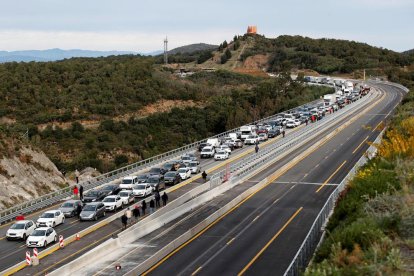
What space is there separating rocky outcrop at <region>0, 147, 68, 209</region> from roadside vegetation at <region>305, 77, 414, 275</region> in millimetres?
27691

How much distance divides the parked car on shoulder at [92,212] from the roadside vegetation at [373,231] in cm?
1635

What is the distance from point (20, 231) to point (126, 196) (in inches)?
384

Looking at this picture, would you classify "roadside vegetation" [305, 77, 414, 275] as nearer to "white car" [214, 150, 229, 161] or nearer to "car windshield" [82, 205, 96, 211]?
"car windshield" [82, 205, 96, 211]

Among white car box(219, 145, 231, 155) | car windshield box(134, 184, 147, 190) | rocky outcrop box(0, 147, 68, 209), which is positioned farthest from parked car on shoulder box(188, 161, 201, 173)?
rocky outcrop box(0, 147, 68, 209)

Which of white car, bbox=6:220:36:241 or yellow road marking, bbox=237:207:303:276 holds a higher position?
yellow road marking, bbox=237:207:303:276

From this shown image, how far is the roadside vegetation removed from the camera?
14.8 meters

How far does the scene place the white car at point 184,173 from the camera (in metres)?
49.2

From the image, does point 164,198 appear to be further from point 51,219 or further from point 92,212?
point 51,219

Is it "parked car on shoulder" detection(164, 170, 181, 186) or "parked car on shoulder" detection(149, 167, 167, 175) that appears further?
"parked car on shoulder" detection(149, 167, 167, 175)

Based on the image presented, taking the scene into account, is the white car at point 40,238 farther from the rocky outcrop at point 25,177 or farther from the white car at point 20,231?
the rocky outcrop at point 25,177

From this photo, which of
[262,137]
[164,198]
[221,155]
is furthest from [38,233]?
[262,137]

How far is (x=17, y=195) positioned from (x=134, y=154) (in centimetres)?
3746

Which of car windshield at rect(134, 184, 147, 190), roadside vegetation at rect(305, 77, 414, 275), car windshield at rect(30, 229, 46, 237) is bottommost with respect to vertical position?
car windshield at rect(134, 184, 147, 190)

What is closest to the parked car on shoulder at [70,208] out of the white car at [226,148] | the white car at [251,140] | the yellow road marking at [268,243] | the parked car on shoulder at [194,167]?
the yellow road marking at [268,243]
